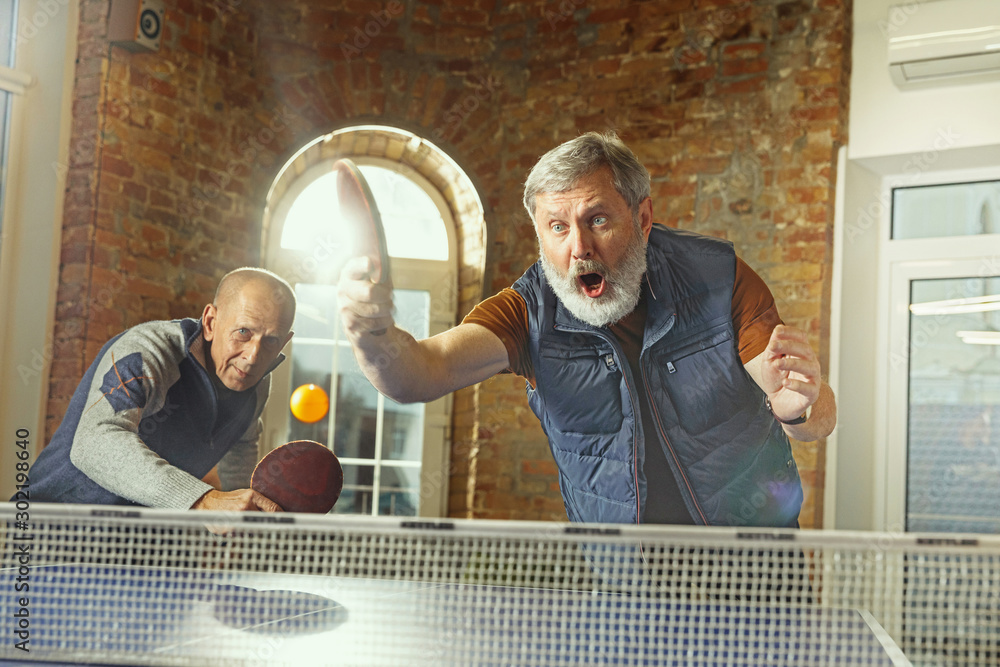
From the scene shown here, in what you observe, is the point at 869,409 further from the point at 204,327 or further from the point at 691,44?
the point at 204,327

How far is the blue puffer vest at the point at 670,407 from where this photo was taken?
2814mm

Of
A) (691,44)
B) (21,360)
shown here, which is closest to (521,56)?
(691,44)

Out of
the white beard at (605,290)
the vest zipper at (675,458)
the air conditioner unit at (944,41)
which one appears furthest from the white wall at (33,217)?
the air conditioner unit at (944,41)

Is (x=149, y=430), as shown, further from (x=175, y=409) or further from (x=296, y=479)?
(x=296, y=479)

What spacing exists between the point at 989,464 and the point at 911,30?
2242 millimetres

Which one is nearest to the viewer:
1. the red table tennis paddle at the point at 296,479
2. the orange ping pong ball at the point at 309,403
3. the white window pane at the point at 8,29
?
the red table tennis paddle at the point at 296,479

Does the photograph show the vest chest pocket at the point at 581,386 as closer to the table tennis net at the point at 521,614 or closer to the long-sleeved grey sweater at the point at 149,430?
the table tennis net at the point at 521,614

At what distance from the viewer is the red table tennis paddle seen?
2291mm

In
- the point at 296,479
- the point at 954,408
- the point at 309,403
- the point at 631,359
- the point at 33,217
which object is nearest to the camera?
the point at 296,479

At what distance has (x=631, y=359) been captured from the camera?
291 centimetres

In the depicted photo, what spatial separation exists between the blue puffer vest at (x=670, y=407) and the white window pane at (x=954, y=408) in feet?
6.86

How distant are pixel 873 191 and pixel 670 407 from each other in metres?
2.64

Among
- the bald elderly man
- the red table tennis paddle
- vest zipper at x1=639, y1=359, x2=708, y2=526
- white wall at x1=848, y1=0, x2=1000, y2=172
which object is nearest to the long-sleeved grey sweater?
the bald elderly man

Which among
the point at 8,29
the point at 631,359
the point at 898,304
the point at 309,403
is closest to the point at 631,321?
the point at 631,359
